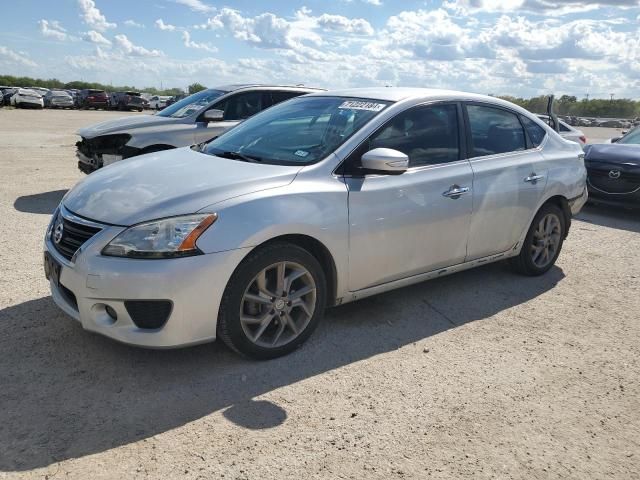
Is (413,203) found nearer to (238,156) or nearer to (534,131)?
(238,156)

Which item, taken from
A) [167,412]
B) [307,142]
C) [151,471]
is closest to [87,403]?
A: [167,412]

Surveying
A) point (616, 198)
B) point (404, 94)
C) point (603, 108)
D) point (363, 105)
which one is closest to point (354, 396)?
point (363, 105)

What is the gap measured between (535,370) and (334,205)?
1686mm

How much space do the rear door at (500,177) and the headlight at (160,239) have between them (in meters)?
2.37

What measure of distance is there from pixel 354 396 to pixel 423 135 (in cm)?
211

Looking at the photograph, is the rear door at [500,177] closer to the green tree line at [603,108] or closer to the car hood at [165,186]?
the car hood at [165,186]

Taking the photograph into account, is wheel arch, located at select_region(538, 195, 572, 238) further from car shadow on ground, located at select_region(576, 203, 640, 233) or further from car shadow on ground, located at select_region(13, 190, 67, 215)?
car shadow on ground, located at select_region(13, 190, 67, 215)

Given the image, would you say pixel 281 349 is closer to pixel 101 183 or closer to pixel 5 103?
pixel 101 183

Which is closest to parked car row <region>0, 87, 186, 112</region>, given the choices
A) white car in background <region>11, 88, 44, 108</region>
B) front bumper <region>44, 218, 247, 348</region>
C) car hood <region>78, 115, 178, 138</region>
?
white car in background <region>11, 88, 44, 108</region>

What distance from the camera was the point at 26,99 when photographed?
130 ft

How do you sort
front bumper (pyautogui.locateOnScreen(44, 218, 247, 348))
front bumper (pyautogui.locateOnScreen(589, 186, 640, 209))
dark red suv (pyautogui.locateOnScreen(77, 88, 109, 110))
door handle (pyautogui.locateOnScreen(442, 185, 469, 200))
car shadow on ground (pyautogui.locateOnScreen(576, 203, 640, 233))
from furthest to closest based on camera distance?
dark red suv (pyautogui.locateOnScreen(77, 88, 109, 110)), front bumper (pyautogui.locateOnScreen(589, 186, 640, 209)), car shadow on ground (pyautogui.locateOnScreen(576, 203, 640, 233)), door handle (pyautogui.locateOnScreen(442, 185, 469, 200)), front bumper (pyautogui.locateOnScreen(44, 218, 247, 348))

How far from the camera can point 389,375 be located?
3.55 m

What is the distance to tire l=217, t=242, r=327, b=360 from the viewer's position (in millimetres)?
3371

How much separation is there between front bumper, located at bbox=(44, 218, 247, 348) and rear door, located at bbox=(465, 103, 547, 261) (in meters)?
2.25
